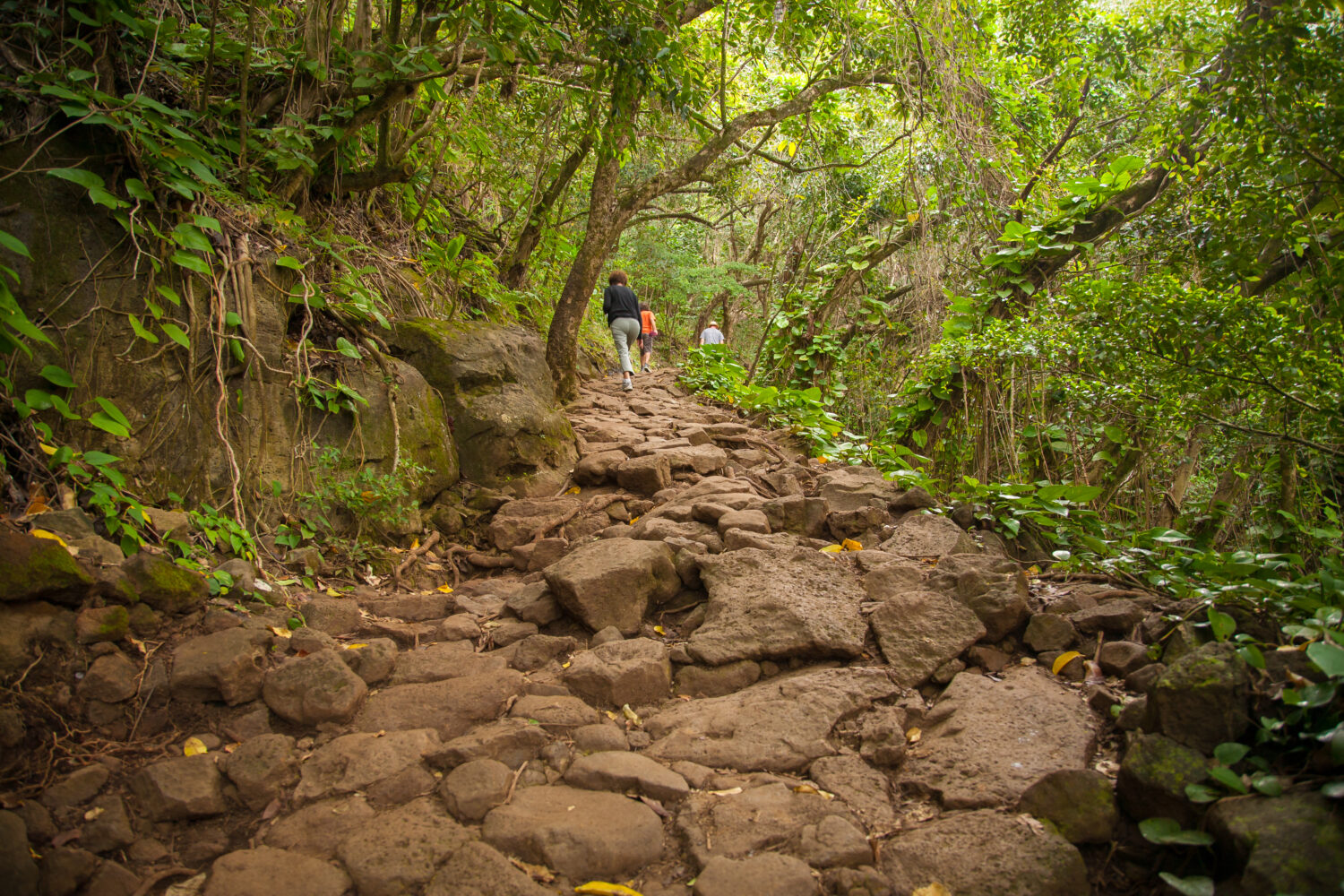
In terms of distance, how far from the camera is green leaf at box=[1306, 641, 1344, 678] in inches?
64.1

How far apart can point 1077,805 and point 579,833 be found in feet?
4.30

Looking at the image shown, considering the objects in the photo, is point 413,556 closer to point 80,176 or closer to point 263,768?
point 263,768

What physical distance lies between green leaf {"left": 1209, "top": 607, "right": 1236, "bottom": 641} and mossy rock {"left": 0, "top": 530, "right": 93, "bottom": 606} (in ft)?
11.8

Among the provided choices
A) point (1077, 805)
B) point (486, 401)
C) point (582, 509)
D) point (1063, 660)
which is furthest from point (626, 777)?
point (486, 401)

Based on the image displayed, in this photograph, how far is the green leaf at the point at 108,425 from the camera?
2.80m

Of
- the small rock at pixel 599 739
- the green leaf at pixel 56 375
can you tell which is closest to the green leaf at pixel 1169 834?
the small rock at pixel 599 739

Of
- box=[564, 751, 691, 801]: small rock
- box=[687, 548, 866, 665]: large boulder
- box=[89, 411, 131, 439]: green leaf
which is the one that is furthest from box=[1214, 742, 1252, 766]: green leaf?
box=[89, 411, 131, 439]: green leaf

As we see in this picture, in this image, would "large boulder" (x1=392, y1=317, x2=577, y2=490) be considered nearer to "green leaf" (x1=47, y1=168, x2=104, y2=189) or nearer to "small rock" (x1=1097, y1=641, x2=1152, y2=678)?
"green leaf" (x1=47, y1=168, x2=104, y2=189)

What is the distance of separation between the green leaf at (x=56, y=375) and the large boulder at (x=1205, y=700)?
3.86 meters

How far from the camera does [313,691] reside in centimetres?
249

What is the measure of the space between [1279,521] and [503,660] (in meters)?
5.47

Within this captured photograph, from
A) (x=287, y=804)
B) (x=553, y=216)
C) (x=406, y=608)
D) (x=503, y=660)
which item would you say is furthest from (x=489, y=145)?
(x=287, y=804)

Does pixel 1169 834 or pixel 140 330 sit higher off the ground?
pixel 140 330

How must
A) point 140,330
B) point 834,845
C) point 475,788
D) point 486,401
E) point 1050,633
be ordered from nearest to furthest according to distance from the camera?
point 834,845 < point 475,788 < point 1050,633 < point 140,330 < point 486,401
